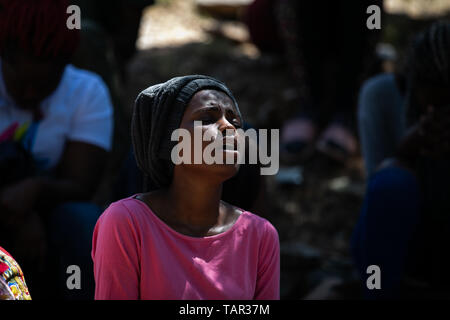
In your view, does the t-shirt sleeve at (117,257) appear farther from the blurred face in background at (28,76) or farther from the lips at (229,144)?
the blurred face in background at (28,76)

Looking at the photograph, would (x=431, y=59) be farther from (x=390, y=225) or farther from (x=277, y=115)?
(x=277, y=115)

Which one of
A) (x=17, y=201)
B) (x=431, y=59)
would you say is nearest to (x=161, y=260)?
(x=17, y=201)

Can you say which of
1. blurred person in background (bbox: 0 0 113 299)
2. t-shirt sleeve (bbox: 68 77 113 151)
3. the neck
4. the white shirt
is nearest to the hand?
blurred person in background (bbox: 0 0 113 299)

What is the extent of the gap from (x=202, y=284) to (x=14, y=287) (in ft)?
1.66

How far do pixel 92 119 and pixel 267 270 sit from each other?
131cm

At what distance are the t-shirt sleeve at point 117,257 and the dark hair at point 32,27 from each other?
111 centimetres

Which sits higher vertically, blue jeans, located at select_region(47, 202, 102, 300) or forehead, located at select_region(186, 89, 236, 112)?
forehead, located at select_region(186, 89, 236, 112)

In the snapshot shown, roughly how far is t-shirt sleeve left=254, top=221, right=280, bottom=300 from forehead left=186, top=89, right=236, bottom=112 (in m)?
0.40

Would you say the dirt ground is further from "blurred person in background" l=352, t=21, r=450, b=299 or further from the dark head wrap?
the dark head wrap

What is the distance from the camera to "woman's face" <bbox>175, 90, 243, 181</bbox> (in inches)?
79.2

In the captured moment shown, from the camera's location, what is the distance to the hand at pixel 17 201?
2.77 metres
